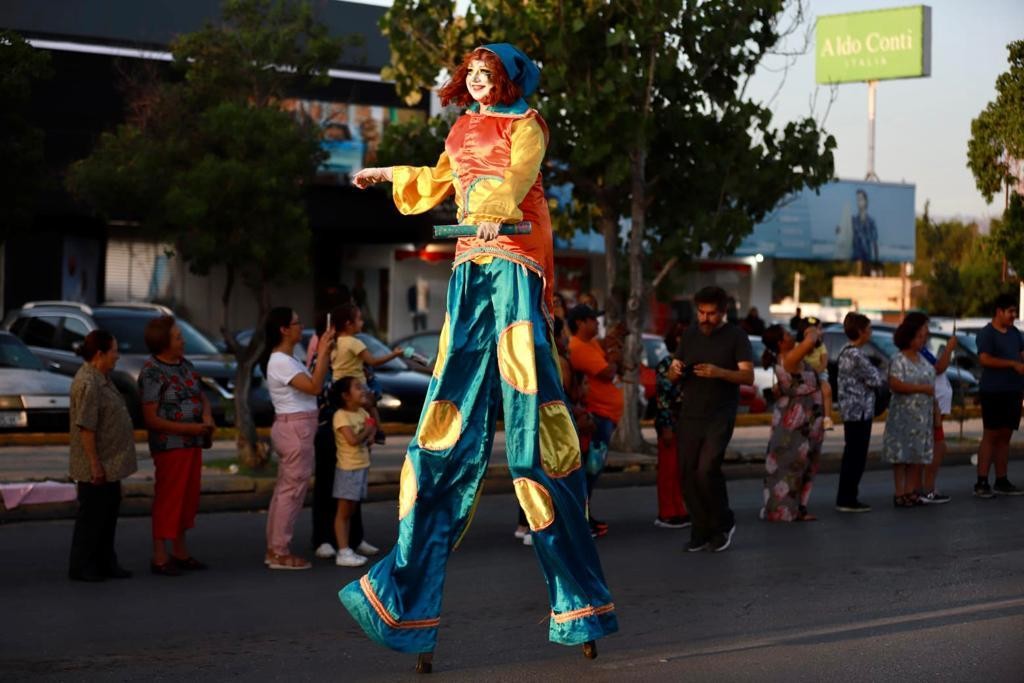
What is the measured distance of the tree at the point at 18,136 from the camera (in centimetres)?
1347

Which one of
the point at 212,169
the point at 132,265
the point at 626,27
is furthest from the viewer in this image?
the point at 132,265

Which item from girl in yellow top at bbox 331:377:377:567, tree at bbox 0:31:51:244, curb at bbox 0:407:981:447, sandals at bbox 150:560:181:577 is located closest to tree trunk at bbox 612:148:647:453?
curb at bbox 0:407:981:447

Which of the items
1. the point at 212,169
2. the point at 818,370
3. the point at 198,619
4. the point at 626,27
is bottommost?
the point at 198,619

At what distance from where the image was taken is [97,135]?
32.3m

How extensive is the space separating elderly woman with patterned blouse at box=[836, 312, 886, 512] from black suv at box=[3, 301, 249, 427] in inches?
340

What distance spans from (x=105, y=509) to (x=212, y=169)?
405 inches

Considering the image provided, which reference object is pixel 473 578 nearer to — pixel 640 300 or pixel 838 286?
pixel 640 300

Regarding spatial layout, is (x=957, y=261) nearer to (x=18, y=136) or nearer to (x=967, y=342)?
(x=967, y=342)

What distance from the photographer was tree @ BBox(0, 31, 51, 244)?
13469 millimetres

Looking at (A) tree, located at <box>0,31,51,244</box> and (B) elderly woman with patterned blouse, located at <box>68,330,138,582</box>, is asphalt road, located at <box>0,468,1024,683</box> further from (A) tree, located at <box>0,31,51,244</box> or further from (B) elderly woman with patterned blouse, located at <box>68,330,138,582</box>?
(A) tree, located at <box>0,31,51,244</box>

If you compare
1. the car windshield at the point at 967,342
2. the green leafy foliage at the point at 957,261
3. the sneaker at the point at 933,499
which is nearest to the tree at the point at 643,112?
the green leafy foliage at the point at 957,261

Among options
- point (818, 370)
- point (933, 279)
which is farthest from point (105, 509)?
point (933, 279)

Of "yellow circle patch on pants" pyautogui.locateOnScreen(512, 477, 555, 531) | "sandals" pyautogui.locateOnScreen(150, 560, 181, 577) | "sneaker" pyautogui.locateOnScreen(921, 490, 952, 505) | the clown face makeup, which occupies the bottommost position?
"sandals" pyautogui.locateOnScreen(150, 560, 181, 577)

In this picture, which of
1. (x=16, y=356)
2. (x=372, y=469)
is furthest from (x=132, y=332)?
(x=372, y=469)
